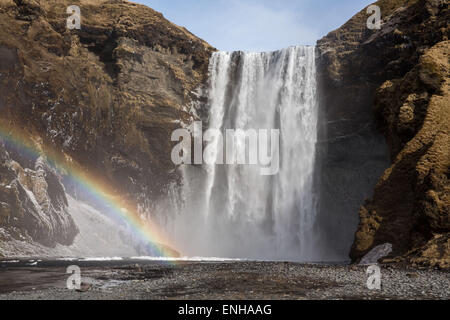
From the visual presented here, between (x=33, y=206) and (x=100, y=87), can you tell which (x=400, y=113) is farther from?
(x=100, y=87)

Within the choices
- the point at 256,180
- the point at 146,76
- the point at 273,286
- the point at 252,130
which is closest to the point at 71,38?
the point at 146,76

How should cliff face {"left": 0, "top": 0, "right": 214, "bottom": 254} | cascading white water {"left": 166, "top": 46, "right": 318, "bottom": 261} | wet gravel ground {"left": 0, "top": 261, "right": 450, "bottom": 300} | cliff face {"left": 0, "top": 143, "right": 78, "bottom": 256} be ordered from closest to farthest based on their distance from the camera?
1. wet gravel ground {"left": 0, "top": 261, "right": 450, "bottom": 300}
2. cliff face {"left": 0, "top": 143, "right": 78, "bottom": 256}
3. cliff face {"left": 0, "top": 0, "right": 214, "bottom": 254}
4. cascading white water {"left": 166, "top": 46, "right": 318, "bottom": 261}

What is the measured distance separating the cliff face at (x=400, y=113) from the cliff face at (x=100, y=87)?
18.6 meters

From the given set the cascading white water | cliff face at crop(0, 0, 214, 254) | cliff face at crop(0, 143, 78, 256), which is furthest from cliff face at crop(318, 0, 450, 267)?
cliff face at crop(0, 143, 78, 256)

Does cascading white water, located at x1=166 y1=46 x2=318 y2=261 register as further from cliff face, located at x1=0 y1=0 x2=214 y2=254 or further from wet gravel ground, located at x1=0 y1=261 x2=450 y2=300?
wet gravel ground, located at x1=0 y1=261 x2=450 y2=300

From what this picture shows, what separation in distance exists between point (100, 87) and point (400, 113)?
32.3 meters

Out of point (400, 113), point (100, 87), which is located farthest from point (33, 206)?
point (400, 113)

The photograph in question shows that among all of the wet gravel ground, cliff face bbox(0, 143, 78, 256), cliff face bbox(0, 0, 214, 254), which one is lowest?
the wet gravel ground

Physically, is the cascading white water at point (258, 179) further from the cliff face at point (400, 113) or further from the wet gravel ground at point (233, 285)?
the wet gravel ground at point (233, 285)

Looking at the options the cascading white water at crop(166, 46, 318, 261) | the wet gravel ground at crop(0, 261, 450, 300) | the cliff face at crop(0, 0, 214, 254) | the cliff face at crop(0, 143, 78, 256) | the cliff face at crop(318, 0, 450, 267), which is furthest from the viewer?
the cascading white water at crop(166, 46, 318, 261)

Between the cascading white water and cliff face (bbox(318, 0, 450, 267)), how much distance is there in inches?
114

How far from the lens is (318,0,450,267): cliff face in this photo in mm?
23859

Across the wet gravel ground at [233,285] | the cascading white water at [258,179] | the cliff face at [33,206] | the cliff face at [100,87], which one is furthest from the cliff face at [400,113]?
the cliff face at [33,206]

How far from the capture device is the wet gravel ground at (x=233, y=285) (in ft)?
45.0
